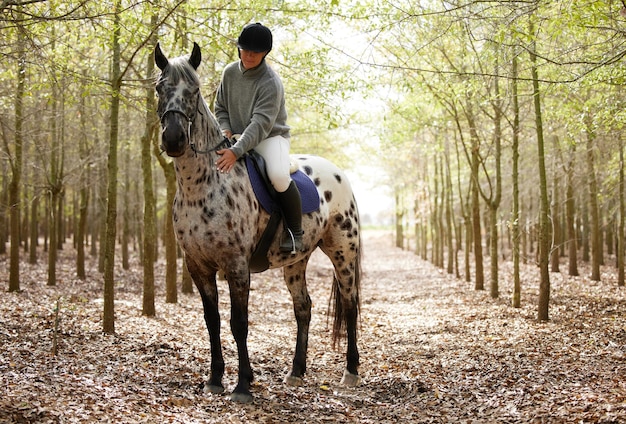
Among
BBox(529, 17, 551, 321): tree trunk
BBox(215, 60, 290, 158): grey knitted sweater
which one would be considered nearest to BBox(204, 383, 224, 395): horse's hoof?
BBox(215, 60, 290, 158): grey knitted sweater

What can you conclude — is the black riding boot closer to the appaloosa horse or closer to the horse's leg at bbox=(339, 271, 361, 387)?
the appaloosa horse

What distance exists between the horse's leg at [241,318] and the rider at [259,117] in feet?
2.25

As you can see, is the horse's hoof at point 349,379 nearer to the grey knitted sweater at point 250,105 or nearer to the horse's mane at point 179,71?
the grey knitted sweater at point 250,105

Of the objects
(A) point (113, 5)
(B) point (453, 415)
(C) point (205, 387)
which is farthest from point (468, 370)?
(A) point (113, 5)

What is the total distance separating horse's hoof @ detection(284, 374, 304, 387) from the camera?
6352 millimetres

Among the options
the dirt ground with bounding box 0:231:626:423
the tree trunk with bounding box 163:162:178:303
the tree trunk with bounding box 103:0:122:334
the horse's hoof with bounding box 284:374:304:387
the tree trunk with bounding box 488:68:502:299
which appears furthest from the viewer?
the tree trunk with bounding box 488:68:502:299

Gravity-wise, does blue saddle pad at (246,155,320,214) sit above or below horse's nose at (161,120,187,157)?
below

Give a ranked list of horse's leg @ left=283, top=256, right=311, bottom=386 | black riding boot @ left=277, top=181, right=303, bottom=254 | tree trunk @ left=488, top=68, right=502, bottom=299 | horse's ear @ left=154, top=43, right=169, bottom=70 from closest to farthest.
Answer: horse's ear @ left=154, top=43, right=169, bottom=70, black riding boot @ left=277, top=181, right=303, bottom=254, horse's leg @ left=283, top=256, right=311, bottom=386, tree trunk @ left=488, top=68, right=502, bottom=299

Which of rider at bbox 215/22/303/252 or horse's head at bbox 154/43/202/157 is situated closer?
horse's head at bbox 154/43/202/157

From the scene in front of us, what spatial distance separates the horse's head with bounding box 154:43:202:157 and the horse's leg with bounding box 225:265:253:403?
1349mm

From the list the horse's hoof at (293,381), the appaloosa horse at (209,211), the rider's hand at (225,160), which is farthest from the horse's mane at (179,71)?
the horse's hoof at (293,381)

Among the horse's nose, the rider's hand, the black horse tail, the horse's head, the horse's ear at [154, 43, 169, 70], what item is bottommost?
the black horse tail

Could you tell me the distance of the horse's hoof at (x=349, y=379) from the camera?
256 inches

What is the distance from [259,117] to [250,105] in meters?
0.31
